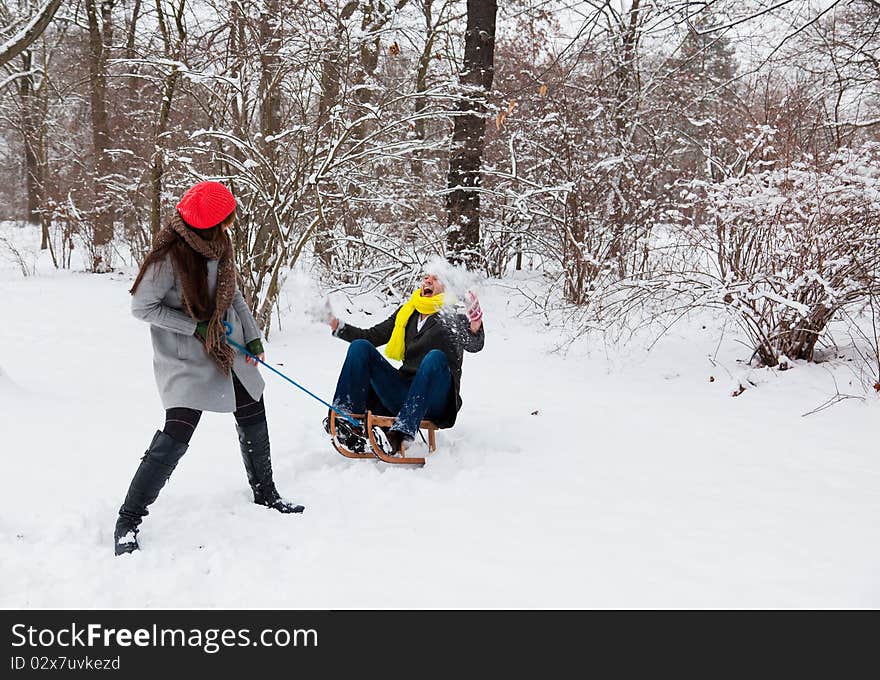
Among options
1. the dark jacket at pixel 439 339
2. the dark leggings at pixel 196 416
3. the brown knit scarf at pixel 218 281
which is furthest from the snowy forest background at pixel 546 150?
the dark leggings at pixel 196 416

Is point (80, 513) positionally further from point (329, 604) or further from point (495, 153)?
point (495, 153)

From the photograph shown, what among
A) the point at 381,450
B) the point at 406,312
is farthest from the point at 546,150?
the point at 381,450

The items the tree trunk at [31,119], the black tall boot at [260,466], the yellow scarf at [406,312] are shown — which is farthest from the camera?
the tree trunk at [31,119]

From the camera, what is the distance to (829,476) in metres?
3.60

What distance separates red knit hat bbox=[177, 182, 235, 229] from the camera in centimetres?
275

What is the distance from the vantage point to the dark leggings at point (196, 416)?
9.14 ft

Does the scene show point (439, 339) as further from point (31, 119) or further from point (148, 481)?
point (31, 119)

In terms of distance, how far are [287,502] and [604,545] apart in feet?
4.74

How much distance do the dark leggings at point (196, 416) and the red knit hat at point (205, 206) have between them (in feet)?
2.24

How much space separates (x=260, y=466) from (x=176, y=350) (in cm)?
69

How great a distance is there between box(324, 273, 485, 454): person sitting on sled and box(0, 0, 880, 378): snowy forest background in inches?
78.8

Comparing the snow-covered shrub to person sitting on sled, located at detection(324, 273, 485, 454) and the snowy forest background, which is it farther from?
person sitting on sled, located at detection(324, 273, 485, 454)

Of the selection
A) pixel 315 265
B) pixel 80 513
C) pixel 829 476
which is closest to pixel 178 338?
pixel 80 513

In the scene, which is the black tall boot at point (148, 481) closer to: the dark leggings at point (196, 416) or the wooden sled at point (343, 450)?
the dark leggings at point (196, 416)
